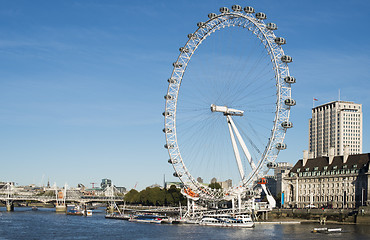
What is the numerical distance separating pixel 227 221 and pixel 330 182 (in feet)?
111

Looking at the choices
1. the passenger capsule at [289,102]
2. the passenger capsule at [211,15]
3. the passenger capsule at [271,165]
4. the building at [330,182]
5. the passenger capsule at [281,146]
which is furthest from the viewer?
the building at [330,182]

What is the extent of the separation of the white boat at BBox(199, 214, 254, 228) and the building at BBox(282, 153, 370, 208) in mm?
26287

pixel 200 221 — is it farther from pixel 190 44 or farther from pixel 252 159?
pixel 190 44

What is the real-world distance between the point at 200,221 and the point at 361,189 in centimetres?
3407

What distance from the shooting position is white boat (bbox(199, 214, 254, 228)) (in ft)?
319

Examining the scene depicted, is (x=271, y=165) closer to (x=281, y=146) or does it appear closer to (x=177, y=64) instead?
(x=281, y=146)

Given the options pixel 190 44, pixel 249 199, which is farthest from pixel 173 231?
pixel 190 44

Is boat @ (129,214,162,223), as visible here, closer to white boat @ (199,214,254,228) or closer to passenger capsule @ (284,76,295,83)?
white boat @ (199,214,254,228)

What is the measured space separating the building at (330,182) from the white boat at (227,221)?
26.3 meters

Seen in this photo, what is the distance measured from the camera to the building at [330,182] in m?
117

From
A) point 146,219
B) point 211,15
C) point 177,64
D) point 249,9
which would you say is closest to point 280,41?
point 249,9

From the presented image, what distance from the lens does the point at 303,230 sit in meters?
89.7

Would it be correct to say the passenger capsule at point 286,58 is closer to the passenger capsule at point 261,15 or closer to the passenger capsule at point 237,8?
the passenger capsule at point 261,15

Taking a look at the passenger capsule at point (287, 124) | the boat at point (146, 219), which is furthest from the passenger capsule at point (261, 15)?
the boat at point (146, 219)
